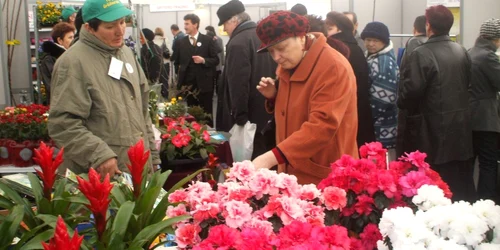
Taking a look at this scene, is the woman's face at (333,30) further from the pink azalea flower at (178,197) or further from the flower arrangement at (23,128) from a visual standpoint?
the pink azalea flower at (178,197)

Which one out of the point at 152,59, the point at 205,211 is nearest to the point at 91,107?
the point at 205,211

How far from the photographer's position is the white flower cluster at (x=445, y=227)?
1.34 meters

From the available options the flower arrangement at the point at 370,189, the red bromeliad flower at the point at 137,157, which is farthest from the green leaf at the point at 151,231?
the flower arrangement at the point at 370,189

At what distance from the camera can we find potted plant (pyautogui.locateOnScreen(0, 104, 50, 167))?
406 cm

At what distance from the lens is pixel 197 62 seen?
8.44 meters

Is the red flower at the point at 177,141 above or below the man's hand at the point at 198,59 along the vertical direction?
below

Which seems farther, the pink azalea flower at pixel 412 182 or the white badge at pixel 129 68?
the white badge at pixel 129 68

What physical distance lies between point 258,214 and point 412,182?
1.55 ft

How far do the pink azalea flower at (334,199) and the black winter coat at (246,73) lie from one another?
105 inches

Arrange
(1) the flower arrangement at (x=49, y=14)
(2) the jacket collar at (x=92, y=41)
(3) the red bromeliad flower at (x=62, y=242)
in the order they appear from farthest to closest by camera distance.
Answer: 1. (1) the flower arrangement at (x=49, y=14)
2. (2) the jacket collar at (x=92, y=41)
3. (3) the red bromeliad flower at (x=62, y=242)

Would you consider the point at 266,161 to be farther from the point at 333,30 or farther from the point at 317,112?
the point at 333,30

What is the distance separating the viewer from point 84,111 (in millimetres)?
2574

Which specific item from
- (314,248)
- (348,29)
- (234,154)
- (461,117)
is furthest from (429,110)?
(314,248)

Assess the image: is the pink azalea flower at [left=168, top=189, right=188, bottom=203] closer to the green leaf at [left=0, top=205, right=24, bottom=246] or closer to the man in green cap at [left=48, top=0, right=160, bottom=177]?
the green leaf at [left=0, top=205, right=24, bottom=246]
